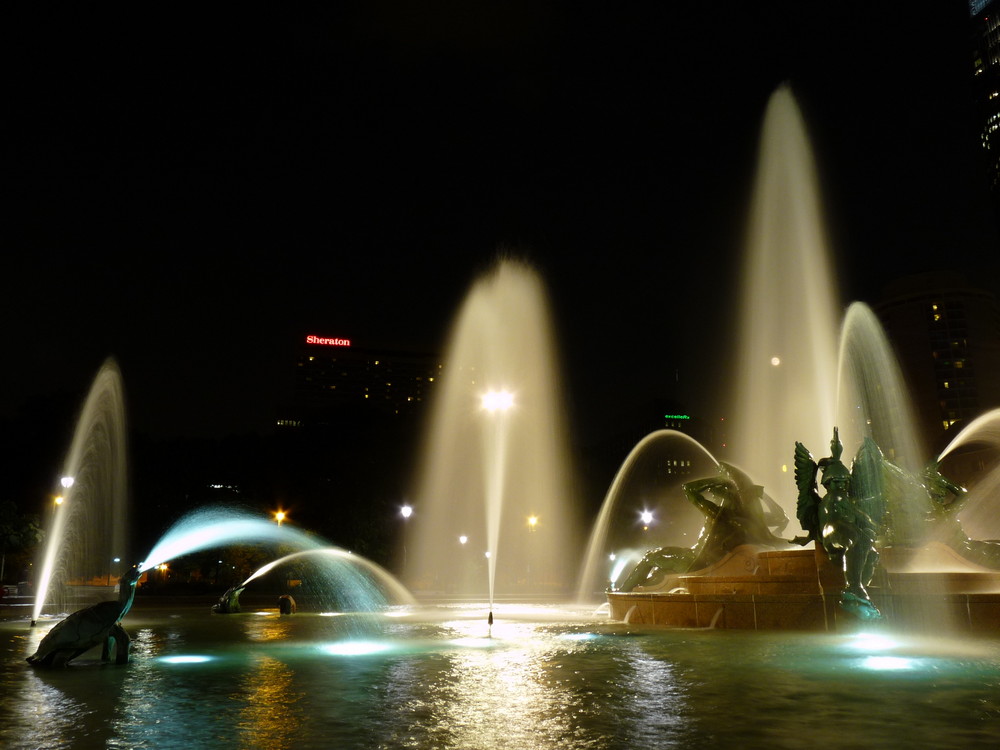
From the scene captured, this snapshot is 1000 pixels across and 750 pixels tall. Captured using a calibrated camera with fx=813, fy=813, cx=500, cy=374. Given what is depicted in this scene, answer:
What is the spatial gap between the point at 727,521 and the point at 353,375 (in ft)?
430

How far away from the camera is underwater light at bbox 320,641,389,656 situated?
502 inches

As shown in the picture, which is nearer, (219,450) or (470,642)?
(470,642)

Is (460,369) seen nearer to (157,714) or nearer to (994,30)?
(157,714)

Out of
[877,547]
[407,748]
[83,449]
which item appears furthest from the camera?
[83,449]

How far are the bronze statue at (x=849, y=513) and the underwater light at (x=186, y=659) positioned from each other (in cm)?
1102

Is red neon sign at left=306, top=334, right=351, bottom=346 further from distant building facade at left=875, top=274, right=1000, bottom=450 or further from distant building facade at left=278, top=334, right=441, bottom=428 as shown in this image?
distant building facade at left=875, top=274, right=1000, bottom=450

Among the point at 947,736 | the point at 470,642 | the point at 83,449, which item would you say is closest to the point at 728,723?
the point at 947,736

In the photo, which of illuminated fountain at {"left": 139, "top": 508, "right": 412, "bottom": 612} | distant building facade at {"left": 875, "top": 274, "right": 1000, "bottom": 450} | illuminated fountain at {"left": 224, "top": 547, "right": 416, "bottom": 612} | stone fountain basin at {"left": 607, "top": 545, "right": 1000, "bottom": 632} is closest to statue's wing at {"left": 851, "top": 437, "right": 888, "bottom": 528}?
stone fountain basin at {"left": 607, "top": 545, "right": 1000, "bottom": 632}

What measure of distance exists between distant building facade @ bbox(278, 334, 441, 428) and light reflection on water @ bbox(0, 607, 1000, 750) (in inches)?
3782

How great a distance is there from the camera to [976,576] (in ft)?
49.6

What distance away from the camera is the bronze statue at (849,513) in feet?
49.0

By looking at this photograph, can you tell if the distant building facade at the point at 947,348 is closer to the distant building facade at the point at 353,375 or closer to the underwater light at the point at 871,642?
the distant building facade at the point at 353,375

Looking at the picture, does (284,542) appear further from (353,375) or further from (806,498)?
(353,375)

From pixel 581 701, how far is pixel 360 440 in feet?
158
